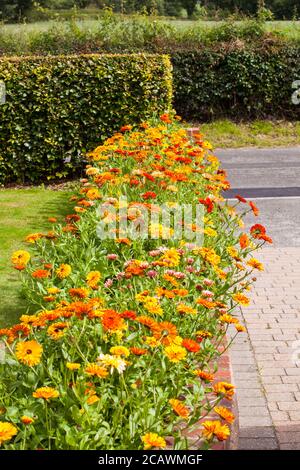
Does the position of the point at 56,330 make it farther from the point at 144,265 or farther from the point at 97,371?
the point at 144,265

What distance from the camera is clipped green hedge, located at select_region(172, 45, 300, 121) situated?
17.5 m

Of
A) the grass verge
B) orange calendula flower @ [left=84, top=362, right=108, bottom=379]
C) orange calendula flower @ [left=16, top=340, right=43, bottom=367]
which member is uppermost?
orange calendula flower @ [left=16, top=340, right=43, bottom=367]

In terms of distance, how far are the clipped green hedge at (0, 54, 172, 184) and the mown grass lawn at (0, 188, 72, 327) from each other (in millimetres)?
736

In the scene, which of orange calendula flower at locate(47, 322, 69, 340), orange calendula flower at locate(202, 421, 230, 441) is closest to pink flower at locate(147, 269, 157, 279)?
orange calendula flower at locate(47, 322, 69, 340)

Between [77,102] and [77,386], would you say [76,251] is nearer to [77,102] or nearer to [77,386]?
[77,386]

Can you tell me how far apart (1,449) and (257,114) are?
1650 cm

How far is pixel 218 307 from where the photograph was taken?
3686 mm

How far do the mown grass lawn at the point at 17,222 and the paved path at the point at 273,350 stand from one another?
177 cm

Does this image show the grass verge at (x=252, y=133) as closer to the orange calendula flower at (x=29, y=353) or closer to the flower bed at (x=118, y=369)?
the flower bed at (x=118, y=369)

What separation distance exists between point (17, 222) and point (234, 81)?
10848 mm

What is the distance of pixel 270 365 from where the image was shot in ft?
16.1

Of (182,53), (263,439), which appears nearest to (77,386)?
(263,439)
